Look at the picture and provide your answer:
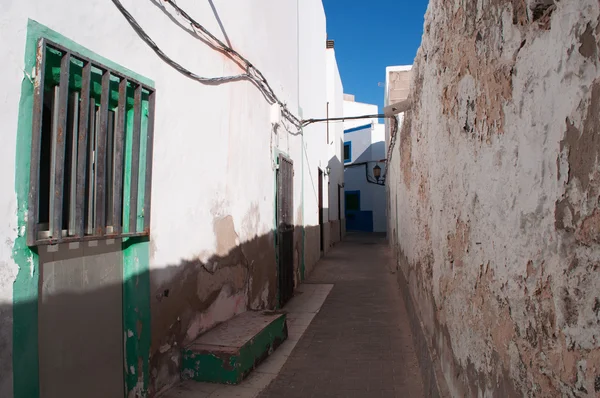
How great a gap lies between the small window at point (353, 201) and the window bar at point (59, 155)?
904 inches

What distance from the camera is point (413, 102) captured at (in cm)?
470

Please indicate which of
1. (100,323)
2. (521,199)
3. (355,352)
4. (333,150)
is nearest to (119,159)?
(100,323)

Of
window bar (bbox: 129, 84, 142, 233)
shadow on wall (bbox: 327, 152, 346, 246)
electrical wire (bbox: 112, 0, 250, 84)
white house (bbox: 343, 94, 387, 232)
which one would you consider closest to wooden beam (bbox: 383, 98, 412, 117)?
electrical wire (bbox: 112, 0, 250, 84)

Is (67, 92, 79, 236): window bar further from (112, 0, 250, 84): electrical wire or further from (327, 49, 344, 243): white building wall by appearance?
(327, 49, 344, 243): white building wall

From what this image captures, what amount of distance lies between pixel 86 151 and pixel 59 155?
0.25 m

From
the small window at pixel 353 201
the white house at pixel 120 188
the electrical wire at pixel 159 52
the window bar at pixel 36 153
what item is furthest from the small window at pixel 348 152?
the window bar at pixel 36 153

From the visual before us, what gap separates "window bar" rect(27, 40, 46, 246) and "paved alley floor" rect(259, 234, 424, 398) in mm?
2153

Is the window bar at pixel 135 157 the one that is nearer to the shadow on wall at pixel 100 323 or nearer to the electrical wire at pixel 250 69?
the shadow on wall at pixel 100 323

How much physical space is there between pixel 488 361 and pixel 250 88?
13.6 feet

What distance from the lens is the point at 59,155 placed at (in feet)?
6.97

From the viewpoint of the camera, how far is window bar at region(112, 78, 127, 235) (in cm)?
261

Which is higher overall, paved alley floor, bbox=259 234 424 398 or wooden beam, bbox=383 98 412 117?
wooden beam, bbox=383 98 412 117

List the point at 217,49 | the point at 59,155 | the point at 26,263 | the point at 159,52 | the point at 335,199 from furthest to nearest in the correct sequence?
the point at 335,199 → the point at 217,49 → the point at 159,52 → the point at 59,155 → the point at 26,263

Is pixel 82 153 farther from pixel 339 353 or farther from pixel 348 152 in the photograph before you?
pixel 348 152
